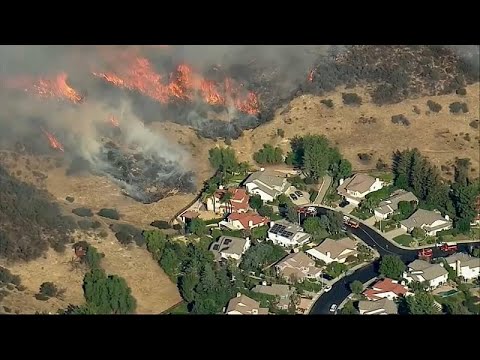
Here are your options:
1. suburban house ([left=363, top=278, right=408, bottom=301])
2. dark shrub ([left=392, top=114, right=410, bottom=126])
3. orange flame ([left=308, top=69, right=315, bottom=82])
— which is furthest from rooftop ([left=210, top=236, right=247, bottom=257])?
orange flame ([left=308, top=69, right=315, bottom=82])

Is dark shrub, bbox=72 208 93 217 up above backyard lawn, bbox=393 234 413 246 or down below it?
above

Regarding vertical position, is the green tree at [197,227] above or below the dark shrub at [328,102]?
below

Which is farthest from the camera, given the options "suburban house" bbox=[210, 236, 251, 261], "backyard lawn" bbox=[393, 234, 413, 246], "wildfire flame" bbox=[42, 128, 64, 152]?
"wildfire flame" bbox=[42, 128, 64, 152]

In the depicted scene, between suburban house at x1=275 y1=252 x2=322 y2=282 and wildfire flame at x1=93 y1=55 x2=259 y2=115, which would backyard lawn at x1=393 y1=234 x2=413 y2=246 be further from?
wildfire flame at x1=93 y1=55 x2=259 y2=115

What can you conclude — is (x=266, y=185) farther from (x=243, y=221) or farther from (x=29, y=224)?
(x=29, y=224)

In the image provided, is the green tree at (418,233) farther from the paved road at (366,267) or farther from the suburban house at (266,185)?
the suburban house at (266,185)

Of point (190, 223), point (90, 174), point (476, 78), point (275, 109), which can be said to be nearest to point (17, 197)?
point (90, 174)

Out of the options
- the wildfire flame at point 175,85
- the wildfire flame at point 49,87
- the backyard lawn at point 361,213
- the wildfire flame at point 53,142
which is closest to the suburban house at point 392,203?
the backyard lawn at point 361,213
